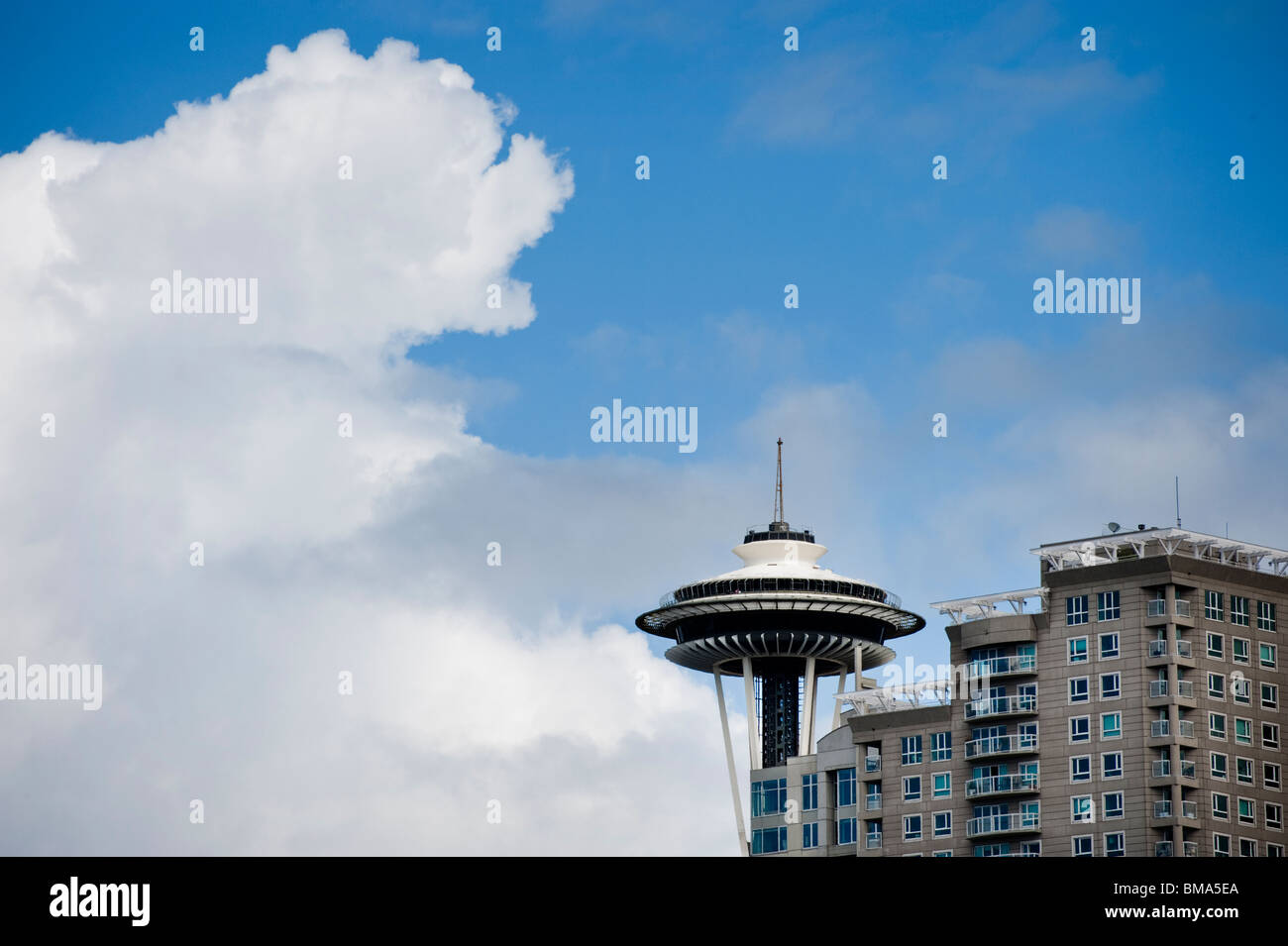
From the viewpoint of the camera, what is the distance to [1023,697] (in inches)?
6585

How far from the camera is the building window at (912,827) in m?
170

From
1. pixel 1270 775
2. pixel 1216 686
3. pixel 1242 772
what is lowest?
pixel 1270 775

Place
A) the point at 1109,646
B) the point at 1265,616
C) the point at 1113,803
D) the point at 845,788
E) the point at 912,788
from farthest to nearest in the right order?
1. the point at 845,788
2. the point at 912,788
3. the point at 1265,616
4. the point at 1109,646
5. the point at 1113,803

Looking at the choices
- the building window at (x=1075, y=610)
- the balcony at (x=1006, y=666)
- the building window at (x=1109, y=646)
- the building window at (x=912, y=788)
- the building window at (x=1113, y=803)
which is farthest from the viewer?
the building window at (x=912, y=788)

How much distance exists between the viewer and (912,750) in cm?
17325

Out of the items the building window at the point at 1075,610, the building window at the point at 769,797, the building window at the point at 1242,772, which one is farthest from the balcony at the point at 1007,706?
the building window at the point at 769,797

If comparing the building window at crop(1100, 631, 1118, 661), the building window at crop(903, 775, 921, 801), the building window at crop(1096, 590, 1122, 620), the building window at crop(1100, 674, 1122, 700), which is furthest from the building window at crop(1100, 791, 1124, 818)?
the building window at crop(903, 775, 921, 801)

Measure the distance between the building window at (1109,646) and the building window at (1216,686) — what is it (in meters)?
7.07

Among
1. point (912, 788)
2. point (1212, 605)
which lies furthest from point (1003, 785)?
point (1212, 605)

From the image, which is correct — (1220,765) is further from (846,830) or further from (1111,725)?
(846,830)

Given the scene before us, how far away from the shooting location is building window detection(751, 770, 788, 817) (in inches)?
7648

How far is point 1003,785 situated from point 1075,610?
14.2m

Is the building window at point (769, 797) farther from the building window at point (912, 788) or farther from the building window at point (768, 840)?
the building window at point (912, 788)
